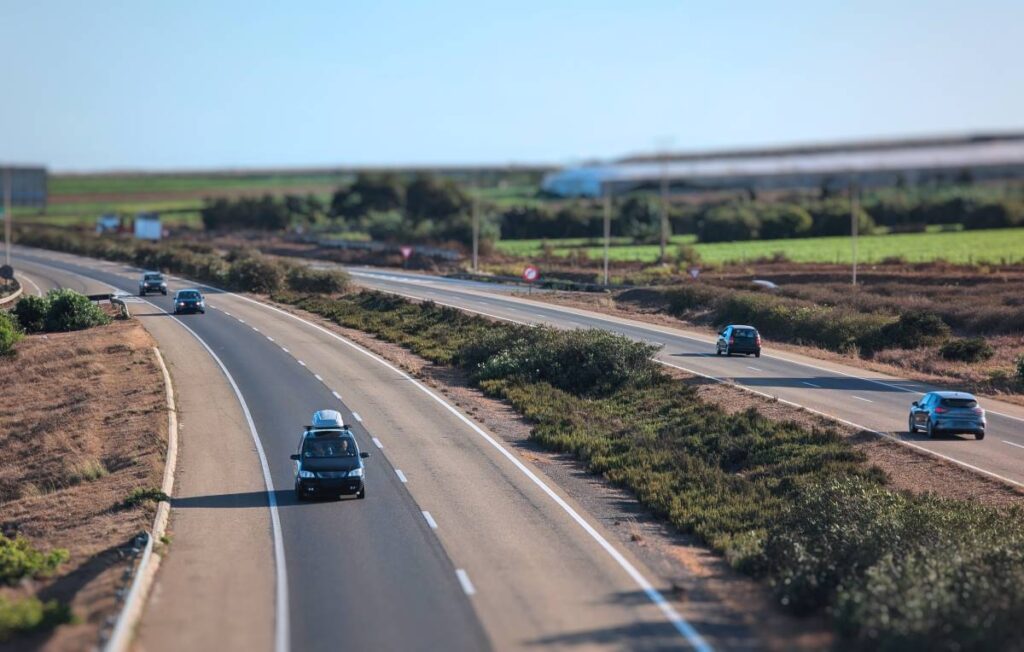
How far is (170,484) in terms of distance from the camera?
28125 mm

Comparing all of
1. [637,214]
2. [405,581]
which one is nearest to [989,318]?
[405,581]

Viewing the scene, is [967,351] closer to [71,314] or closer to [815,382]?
[815,382]

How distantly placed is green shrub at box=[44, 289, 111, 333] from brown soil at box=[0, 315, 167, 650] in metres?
2.81

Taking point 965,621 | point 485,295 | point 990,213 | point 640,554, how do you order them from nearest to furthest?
1. point 965,621
2. point 640,554
3. point 485,295
4. point 990,213

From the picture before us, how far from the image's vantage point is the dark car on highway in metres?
25.9

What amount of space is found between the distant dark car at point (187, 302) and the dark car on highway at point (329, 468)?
146ft

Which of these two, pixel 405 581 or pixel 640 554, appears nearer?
pixel 405 581

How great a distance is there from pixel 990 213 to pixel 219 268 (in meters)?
102

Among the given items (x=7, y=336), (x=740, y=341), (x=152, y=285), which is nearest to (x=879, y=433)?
(x=740, y=341)

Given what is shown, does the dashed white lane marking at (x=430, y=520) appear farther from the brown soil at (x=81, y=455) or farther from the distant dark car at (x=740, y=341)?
the distant dark car at (x=740, y=341)

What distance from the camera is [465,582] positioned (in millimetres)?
19203

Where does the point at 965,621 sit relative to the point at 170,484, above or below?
above

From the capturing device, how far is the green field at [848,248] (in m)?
111

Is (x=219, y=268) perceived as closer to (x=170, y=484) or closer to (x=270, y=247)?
(x=270, y=247)
